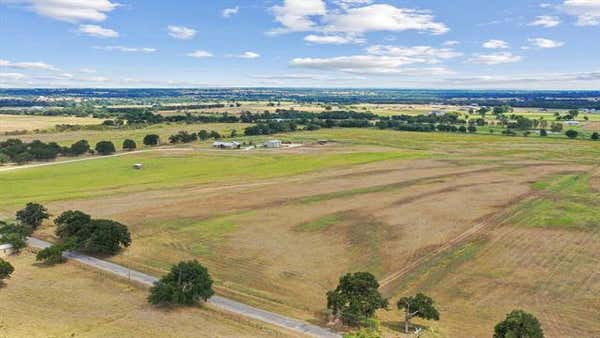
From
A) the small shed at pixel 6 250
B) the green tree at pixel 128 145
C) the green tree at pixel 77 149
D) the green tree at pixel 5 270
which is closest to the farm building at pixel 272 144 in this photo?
the green tree at pixel 128 145

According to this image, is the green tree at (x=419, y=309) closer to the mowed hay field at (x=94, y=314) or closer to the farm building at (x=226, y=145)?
the mowed hay field at (x=94, y=314)

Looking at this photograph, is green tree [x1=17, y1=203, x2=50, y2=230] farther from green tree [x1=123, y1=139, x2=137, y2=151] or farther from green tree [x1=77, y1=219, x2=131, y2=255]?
green tree [x1=123, y1=139, x2=137, y2=151]

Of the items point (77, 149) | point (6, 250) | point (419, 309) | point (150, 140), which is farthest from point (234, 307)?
point (150, 140)

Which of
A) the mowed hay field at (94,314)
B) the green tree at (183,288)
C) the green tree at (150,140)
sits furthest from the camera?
the green tree at (150,140)

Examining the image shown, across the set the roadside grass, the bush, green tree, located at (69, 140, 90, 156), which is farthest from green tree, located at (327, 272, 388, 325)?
green tree, located at (69, 140, 90, 156)

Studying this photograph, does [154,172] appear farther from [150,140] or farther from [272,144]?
[272,144]

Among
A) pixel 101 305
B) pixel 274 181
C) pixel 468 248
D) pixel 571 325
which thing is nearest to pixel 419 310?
pixel 571 325
